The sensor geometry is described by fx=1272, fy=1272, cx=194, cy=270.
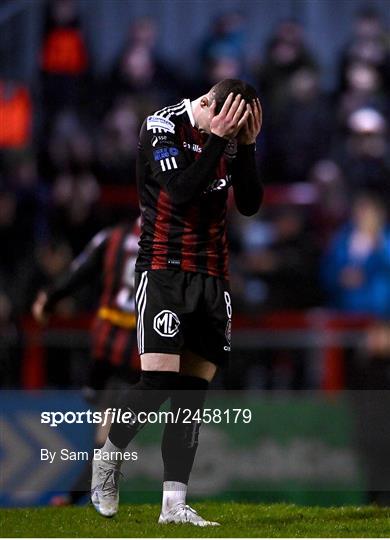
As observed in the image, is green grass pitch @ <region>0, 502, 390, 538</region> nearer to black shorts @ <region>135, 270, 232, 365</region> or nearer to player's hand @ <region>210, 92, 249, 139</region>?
black shorts @ <region>135, 270, 232, 365</region>

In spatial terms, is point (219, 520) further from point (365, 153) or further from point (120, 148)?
point (120, 148)

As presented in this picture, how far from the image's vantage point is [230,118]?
5680 mm

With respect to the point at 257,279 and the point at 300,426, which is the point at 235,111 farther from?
the point at 257,279

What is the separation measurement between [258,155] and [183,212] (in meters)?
6.74

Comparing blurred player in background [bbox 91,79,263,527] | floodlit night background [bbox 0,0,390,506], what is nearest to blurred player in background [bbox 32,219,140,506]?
floodlit night background [bbox 0,0,390,506]

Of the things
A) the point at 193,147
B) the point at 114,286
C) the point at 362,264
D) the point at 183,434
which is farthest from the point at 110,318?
the point at 362,264

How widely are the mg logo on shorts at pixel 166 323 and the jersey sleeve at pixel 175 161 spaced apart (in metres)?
0.52

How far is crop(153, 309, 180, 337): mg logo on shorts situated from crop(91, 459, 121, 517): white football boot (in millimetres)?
677

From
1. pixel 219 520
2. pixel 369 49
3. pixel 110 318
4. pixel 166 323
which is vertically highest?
pixel 369 49

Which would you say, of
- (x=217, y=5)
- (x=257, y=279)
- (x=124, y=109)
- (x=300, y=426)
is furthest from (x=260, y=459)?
(x=217, y=5)

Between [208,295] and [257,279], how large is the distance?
529cm

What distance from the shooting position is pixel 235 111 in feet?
18.7

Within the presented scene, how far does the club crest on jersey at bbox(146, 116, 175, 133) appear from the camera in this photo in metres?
5.89

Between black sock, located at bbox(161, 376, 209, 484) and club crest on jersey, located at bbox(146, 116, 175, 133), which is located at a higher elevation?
club crest on jersey, located at bbox(146, 116, 175, 133)
